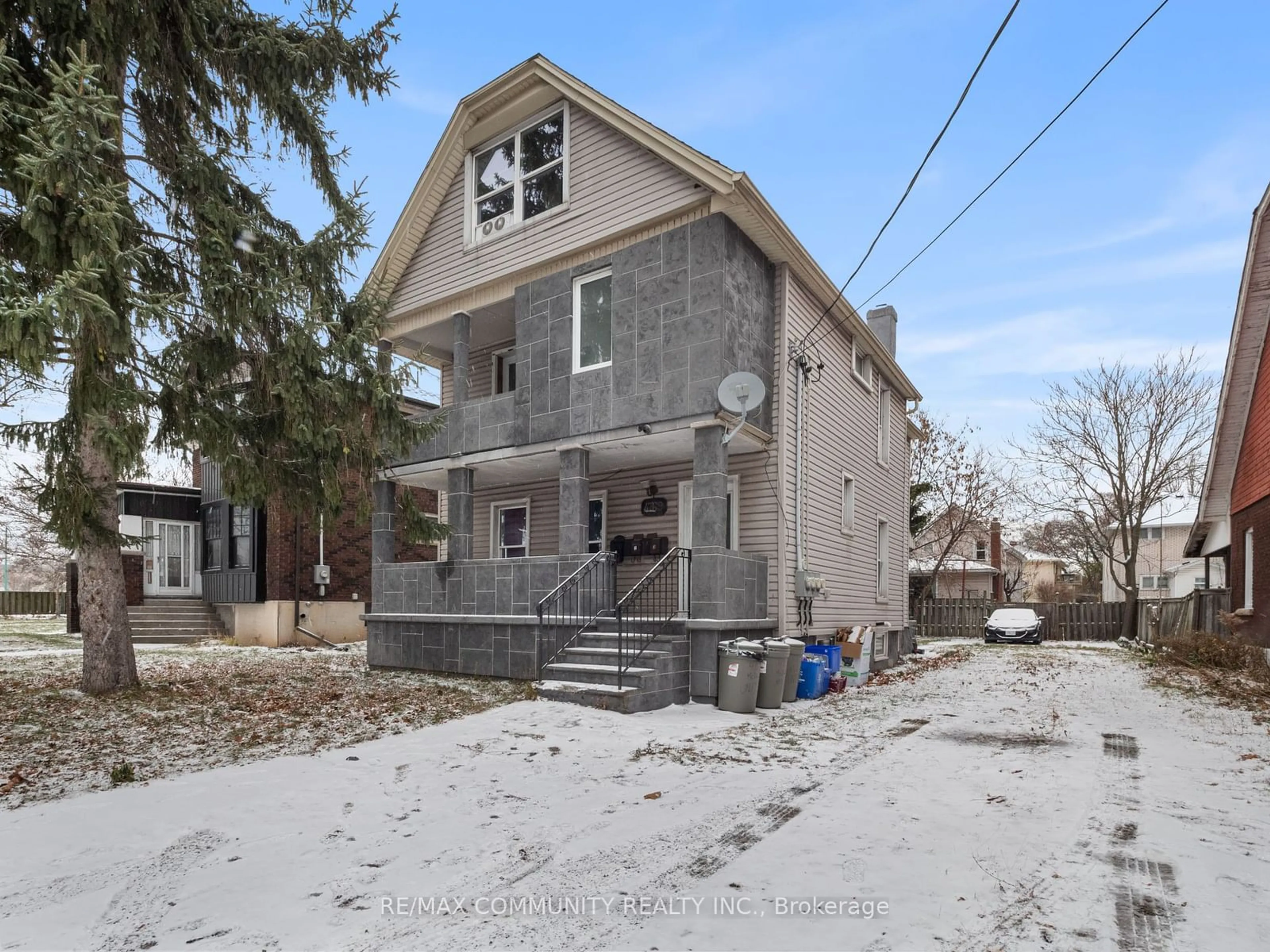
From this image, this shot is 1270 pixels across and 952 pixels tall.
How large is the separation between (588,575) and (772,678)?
299 cm

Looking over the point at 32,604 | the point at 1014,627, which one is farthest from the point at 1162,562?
the point at 32,604

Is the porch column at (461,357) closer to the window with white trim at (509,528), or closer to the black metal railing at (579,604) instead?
the window with white trim at (509,528)

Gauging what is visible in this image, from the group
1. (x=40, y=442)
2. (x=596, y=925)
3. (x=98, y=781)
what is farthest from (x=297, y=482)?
(x=596, y=925)

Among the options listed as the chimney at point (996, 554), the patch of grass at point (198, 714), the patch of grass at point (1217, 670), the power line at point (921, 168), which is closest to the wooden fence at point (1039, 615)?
the chimney at point (996, 554)

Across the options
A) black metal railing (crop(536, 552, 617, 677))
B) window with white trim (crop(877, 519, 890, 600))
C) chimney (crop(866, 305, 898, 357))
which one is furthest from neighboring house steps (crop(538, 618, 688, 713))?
chimney (crop(866, 305, 898, 357))

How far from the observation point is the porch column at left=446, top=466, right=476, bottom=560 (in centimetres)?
1278

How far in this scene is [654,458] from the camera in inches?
506

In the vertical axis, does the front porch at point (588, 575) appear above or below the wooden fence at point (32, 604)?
above

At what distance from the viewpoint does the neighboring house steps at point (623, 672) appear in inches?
365

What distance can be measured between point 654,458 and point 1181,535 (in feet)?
166

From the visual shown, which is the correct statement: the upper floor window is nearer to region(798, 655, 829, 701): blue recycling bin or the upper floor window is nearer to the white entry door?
the white entry door

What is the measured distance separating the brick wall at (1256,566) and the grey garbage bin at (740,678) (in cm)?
1036

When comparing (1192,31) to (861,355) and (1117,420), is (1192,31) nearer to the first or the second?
(861,355)

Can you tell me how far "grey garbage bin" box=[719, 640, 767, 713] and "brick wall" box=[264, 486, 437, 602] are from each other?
1110 centimetres
